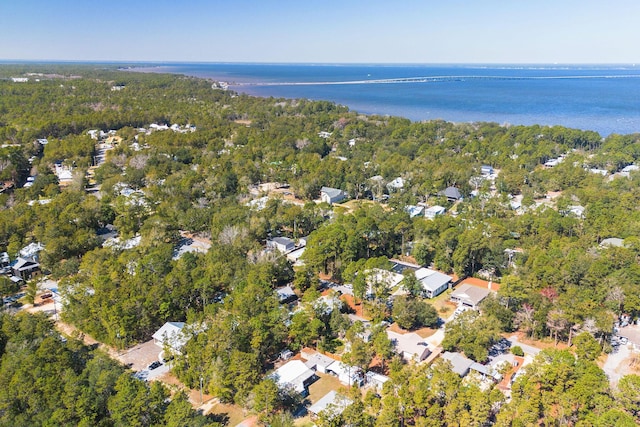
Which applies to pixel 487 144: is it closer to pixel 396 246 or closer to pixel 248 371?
pixel 396 246

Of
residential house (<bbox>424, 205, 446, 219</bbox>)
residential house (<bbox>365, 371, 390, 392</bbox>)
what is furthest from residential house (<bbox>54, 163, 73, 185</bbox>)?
residential house (<bbox>365, 371, 390, 392</bbox>)

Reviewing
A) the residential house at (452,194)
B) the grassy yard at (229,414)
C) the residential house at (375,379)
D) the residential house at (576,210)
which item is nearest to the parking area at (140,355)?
the grassy yard at (229,414)

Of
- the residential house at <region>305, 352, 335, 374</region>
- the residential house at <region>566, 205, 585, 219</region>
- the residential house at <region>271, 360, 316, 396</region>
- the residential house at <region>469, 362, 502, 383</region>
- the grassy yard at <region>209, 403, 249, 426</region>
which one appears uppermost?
the residential house at <region>566, 205, 585, 219</region>

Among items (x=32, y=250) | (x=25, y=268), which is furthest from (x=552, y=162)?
(x=25, y=268)

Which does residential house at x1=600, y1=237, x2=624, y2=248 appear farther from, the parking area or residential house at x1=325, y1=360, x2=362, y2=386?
the parking area

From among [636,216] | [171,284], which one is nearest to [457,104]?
[636,216]

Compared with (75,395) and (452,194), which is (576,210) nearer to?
(452,194)
